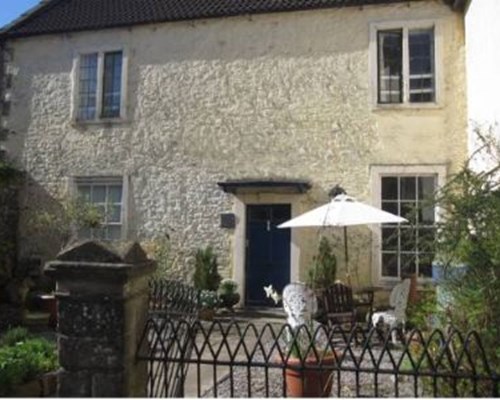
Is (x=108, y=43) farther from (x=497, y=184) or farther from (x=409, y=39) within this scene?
(x=497, y=184)

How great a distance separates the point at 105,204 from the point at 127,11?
16.2ft

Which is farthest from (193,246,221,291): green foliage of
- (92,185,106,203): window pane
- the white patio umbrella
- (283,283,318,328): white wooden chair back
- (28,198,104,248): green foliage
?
(283,283,318,328): white wooden chair back

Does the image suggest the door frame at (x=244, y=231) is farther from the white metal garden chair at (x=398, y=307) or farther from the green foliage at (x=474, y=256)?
the green foliage at (x=474, y=256)

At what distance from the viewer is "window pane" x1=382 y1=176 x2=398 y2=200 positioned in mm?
12039

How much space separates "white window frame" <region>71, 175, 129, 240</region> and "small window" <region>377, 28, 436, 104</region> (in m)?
6.36

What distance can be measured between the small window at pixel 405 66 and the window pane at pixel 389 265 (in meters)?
3.33

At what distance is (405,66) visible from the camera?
1220 centimetres

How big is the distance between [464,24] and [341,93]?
2863 mm

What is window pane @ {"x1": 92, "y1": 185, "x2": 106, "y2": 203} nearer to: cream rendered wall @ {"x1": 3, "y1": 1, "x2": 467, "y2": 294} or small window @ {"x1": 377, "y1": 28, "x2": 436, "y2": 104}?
cream rendered wall @ {"x1": 3, "y1": 1, "x2": 467, "y2": 294}

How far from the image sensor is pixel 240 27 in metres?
13.2

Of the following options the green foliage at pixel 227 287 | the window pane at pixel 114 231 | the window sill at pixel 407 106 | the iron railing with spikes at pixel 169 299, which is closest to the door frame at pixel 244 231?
the green foliage at pixel 227 287

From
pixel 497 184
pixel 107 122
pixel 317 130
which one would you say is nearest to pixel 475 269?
pixel 497 184

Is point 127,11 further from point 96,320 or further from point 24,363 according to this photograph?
point 96,320

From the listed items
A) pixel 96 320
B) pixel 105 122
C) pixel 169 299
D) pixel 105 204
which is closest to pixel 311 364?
pixel 169 299
